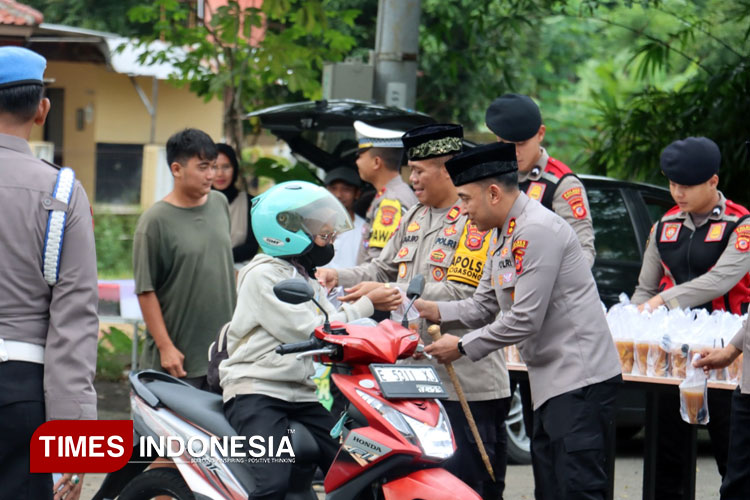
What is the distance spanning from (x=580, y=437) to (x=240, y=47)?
235 inches

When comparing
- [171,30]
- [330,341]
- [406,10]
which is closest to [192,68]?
[171,30]

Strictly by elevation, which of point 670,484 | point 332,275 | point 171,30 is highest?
point 171,30

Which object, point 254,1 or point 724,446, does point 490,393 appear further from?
point 254,1

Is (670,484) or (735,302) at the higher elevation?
(735,302)

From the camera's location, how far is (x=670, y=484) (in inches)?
218

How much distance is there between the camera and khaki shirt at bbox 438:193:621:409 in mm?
4250

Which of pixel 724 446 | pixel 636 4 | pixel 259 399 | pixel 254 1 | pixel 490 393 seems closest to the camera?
pixel 259 399

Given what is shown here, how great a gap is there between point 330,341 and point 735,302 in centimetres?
264

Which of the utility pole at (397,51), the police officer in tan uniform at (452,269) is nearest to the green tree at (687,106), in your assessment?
the utility pole at (397,51)

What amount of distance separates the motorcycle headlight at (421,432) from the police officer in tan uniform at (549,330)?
25.3 inches

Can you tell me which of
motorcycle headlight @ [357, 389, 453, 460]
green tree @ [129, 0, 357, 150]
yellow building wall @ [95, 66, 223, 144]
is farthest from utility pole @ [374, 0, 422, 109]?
yellow building wall @ [95, 66, 223, 144]

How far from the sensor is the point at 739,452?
4441mm

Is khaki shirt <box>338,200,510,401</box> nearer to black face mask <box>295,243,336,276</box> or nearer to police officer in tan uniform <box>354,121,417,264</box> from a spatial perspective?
black face mask <box>295,243,336,276</box>

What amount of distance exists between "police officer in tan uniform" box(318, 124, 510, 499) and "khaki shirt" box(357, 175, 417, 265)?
1.59 feet
